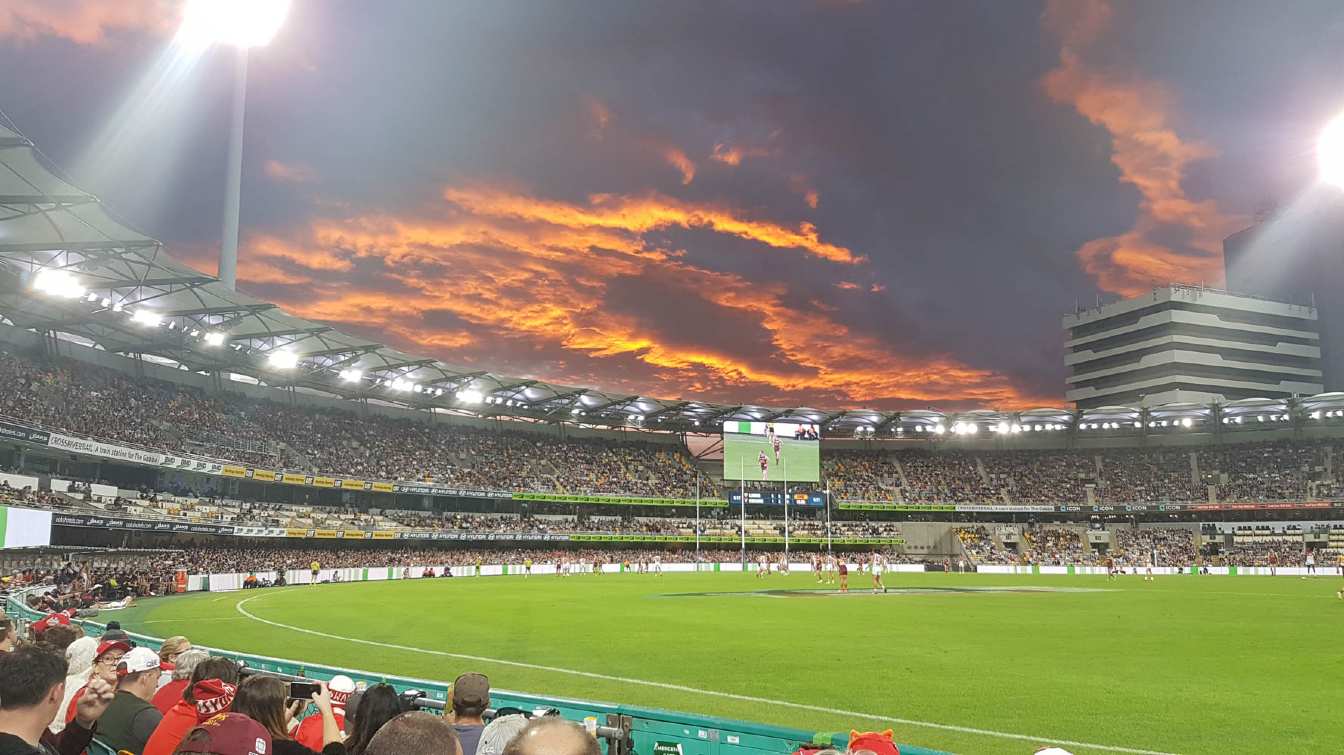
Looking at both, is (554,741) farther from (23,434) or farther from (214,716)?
(23,434)

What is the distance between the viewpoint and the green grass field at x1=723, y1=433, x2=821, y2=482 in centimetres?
9325

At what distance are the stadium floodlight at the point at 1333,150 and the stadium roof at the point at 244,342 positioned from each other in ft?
171

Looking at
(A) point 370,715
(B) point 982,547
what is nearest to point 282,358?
(A) point 370,715

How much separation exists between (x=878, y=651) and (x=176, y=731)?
1910cm

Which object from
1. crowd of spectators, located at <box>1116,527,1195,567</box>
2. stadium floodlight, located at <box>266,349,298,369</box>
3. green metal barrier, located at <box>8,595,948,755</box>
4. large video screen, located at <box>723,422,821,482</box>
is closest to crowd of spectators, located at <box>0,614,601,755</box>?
green metal barrier, located at <box>8,595,948,755</box>

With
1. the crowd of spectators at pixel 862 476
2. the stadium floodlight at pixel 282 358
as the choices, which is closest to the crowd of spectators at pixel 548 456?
the crowd of spectators at pixel 862 476

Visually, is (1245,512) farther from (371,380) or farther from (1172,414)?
(371,380)

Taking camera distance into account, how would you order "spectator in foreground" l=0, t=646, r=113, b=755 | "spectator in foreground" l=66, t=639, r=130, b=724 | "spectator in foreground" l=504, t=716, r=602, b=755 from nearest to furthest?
"spectator in foreground" l=504, t=716, r=602, b=755 → "spectator in foreground" l=0, t=646, r=113, b=755 → "spectator in foreground" l=66, t=639, r=130, b=724

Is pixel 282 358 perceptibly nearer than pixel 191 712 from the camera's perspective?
No

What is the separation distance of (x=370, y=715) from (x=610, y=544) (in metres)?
88.4

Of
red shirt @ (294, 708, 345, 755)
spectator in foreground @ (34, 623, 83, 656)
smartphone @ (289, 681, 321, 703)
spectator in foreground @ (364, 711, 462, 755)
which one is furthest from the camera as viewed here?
spectator in foreground @ (34, 623, 83, 656)

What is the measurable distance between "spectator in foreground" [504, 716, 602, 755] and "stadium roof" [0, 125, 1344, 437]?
3831 cm

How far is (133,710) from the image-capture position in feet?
20.6

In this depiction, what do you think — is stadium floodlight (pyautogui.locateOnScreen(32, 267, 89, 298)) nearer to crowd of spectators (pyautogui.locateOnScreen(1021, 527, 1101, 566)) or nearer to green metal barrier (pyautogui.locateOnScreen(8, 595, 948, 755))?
green metal barrier (pyautogui.locateOnScreen(8, 595, 948, 755))
